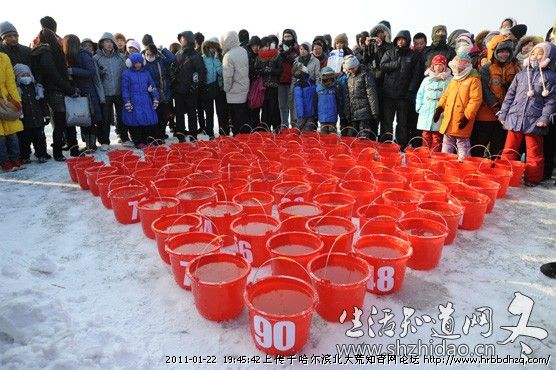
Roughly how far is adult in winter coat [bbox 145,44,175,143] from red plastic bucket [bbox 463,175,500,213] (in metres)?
5.70

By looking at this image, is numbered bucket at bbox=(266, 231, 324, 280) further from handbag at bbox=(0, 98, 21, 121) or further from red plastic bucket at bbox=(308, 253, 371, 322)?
handbag at bbox=(0, 98, 21, 121)

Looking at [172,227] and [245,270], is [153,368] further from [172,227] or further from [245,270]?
[172,227]

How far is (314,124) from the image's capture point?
774 centimetres

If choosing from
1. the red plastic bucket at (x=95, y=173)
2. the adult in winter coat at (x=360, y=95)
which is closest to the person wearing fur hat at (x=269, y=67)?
the adult in winter coat at (x=360, y=95)

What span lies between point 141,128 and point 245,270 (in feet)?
20.7

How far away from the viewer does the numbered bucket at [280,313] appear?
6.84ft

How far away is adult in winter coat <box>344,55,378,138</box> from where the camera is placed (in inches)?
264

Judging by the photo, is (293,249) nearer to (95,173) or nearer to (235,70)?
(95,173)

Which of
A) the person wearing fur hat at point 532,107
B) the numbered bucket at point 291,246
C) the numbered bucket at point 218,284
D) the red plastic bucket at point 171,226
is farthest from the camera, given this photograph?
the person wearing fur hat at point 532,107

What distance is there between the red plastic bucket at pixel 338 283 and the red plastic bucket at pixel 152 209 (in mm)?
1724

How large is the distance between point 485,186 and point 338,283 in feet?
9.51

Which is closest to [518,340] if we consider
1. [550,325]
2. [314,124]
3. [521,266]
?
[550,325]

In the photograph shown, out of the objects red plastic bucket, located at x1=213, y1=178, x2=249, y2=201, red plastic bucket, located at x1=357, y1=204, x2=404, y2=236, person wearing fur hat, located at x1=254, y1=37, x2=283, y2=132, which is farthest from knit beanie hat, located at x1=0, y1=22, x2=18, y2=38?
red plastic bucket, located at x1=357, y1=204, x2=404, y2=236

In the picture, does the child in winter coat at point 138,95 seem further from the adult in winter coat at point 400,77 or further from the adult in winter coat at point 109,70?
the adult in winter coat at point 400,77
